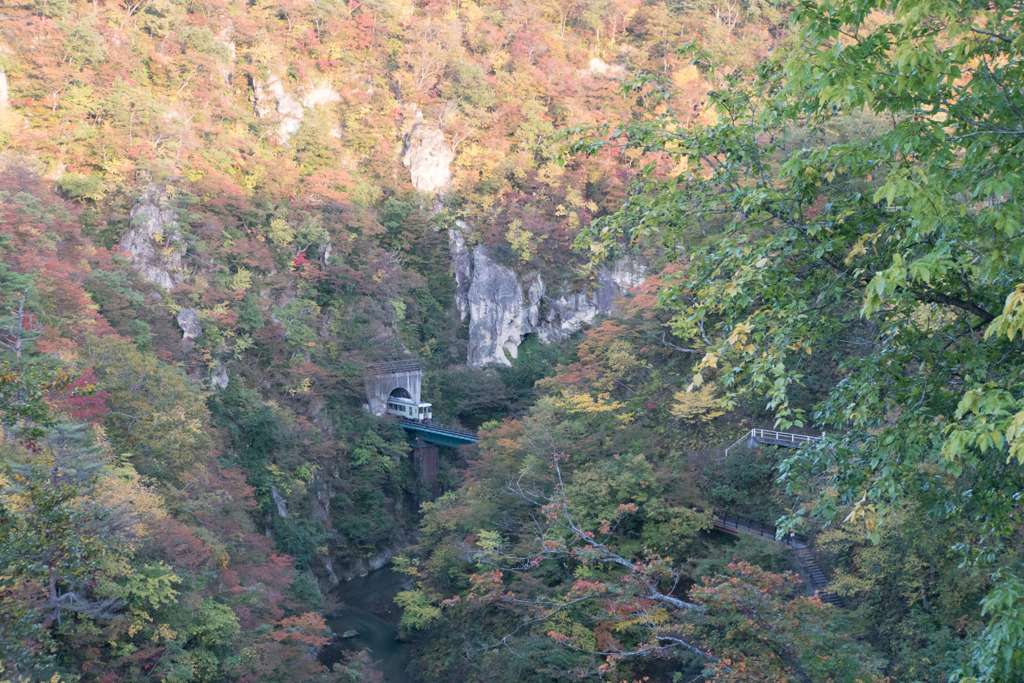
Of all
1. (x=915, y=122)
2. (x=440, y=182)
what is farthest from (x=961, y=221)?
(x=440, y=182)

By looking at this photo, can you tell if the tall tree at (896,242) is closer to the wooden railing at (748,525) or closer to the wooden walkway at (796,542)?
the wooden walkway at (796,542)

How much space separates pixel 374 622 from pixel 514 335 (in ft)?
Answer: 48.0

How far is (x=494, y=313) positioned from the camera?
1206 inches

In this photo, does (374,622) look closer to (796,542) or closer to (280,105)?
(796,542)

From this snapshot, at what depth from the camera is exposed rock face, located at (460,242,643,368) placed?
30.6 meters

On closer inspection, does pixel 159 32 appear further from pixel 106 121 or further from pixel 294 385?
pixel 294 385

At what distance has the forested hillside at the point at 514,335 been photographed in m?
4.31

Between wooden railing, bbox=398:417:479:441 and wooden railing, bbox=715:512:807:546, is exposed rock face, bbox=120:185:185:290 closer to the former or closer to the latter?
→ wooden railing, bbox=398:417:479:441

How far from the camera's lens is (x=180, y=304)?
21.0m

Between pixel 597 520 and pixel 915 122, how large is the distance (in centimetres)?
1107

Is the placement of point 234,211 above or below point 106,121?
below

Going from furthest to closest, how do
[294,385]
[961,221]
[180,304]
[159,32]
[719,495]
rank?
1. [159,32]
2. [294,385]
3. [180,304]
4. [719,495]
5. [961,221]

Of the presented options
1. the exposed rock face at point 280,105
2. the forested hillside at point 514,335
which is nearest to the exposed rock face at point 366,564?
the forested hillside at point 514,335

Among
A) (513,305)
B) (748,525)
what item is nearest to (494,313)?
(513,305)
